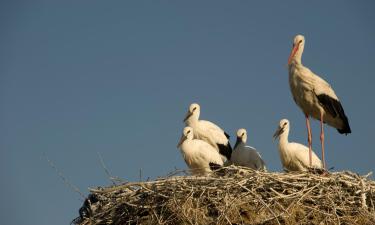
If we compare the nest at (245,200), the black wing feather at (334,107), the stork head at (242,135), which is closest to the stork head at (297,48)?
the black wing feather at (334,107)

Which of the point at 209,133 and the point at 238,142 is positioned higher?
the point at 209,133

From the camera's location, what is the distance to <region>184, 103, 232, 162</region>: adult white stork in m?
14.1

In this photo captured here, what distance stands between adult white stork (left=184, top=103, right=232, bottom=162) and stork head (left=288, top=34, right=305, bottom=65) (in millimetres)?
1748

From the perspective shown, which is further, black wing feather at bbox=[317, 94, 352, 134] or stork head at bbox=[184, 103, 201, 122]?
stork head at bbox=[184, 103, 201, 122]

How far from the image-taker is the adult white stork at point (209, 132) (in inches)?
554

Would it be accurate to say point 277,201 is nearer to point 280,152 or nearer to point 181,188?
point 181,188

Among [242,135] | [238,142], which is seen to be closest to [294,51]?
[242,135]

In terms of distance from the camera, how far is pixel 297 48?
1341 centimetres

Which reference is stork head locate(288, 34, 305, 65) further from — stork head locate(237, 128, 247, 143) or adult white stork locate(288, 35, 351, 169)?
stork head locate(237, 128, 247, 143)

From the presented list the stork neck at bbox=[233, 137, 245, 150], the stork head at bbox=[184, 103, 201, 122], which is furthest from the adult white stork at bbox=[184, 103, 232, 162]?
the stork neck at bbox=[233, 137, 245, 150]

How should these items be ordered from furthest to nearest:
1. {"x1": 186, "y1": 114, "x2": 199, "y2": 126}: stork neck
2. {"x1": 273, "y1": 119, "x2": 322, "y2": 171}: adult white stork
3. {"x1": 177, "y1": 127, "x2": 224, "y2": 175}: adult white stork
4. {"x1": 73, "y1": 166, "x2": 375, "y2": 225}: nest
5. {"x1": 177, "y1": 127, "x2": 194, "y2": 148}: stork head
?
{"x1": 186, "y1": 114, "x2": 199, "y2": 126}: stork neck
{"x1": 177, "y1": 127, "x2": 194, "y2": 148}: stork head
{"x1": 177, "y1": 127, "x2": 224, "y2": 175}: adult white stork
{"x1": 273, "y1": 119, "x2": 322, "y2": 171}: adult white stork
{"x1": 73, "y1": 166, "x2": 375, "y2": 225}: nest

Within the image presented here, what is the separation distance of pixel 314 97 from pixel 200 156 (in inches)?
73.3

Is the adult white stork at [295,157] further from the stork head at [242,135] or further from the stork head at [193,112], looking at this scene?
the stork head at [193,112]

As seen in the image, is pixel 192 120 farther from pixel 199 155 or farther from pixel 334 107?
pixel 334 107
